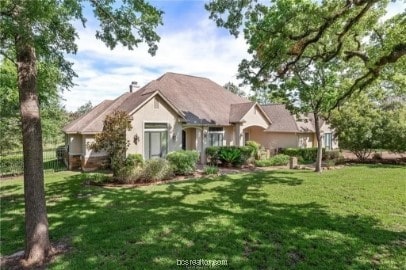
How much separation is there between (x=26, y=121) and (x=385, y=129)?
24314mm

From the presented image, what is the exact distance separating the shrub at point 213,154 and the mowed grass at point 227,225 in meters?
7.32

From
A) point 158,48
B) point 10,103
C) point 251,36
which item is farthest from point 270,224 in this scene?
point 10,103

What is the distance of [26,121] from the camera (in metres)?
5.96

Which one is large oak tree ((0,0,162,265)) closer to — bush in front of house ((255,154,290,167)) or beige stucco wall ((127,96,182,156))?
beige stucco wall ((127,96,182,156))

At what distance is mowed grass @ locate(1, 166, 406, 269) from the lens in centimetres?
572

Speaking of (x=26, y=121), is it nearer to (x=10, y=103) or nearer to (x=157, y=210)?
(x=157, y=210)

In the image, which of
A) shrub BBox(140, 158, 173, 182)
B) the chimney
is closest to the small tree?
shrub BBox(140, 158, 173, 182)

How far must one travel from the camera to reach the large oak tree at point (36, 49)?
528cm

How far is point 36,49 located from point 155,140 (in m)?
13.2

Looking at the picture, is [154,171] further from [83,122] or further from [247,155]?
[83,122]

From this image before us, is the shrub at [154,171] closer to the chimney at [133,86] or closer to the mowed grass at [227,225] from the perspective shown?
the mowed grass at [227,225]

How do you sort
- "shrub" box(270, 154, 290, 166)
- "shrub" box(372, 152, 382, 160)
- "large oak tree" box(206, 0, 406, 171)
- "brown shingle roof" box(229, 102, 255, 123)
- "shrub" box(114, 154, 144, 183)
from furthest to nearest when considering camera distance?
1. "brown shingle roof" box(229, 102, 255, 123)
2. "shrub" box(372, 152, 382, 160)
3. "shrub" box(270, 154, 290, 166)
4. "shrub" box(114, 154, 144, 183)
5. "large oak tree" box(206, 0, 406, 171)

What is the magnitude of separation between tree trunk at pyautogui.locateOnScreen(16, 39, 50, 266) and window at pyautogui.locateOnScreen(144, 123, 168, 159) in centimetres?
1235

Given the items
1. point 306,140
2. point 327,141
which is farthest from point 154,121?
point 327,141
